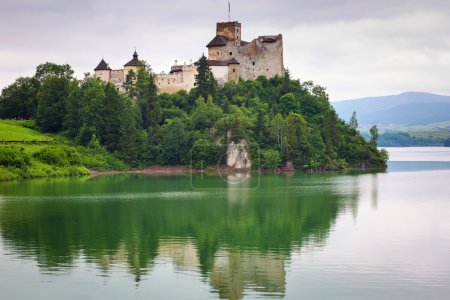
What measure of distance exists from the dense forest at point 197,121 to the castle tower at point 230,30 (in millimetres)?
6331

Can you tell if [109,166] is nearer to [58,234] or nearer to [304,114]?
[304,114]

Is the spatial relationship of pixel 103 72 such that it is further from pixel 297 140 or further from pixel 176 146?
pixel 297 140

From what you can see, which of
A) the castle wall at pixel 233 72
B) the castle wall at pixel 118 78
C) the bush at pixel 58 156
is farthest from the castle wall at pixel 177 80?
the bush at pixel 58 156

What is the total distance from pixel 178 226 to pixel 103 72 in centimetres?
6738

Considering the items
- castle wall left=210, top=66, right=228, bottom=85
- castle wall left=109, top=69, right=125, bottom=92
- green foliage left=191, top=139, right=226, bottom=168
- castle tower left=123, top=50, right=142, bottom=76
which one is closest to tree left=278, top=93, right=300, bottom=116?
castle wall left=210, top=66, right=228, bottom=85

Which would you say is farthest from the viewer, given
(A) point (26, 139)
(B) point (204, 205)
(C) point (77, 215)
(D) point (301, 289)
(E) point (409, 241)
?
(A) point (26, 139)

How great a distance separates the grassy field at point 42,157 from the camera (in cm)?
7419

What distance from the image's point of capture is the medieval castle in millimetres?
100938

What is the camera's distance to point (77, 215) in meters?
44.6

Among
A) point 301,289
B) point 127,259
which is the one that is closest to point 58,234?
point 127,259

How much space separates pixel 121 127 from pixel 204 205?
41.5 meters

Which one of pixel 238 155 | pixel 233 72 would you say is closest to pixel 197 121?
pixel 238 155

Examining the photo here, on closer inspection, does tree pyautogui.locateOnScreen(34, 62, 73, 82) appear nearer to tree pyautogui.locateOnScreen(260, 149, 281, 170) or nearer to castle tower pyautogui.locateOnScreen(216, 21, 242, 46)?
castle tower pyautogui.locateOnScreen(216, 21, 242, 46)

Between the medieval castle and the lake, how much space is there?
41.1 meters
